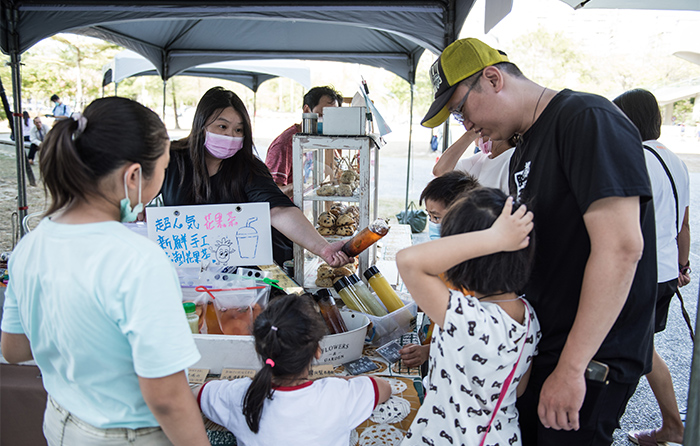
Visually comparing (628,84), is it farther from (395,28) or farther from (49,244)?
(49,244)

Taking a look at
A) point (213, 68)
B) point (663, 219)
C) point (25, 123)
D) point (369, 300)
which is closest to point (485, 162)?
point (663, 219)

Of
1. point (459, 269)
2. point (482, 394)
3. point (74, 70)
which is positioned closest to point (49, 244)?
point (459, 269)

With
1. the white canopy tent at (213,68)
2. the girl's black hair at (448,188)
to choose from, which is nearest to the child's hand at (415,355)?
the girl's black hair at (448,188)

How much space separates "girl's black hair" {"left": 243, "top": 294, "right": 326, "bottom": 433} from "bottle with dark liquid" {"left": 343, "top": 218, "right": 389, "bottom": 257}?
65 centimetres

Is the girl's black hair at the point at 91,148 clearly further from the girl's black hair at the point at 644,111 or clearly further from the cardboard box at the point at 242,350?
the girl's black hair at the point at 644,111

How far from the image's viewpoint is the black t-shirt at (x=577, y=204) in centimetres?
97

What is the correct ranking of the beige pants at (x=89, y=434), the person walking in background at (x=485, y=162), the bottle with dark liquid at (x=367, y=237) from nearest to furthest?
the beige pants at (x=89, y=434) → the bottle with dark liquid at (x=367, y=237) → the person walking in background at (x=485, y=162)

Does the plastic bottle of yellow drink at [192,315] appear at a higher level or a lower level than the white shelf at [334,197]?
lower

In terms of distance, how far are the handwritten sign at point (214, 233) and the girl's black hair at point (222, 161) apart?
0.23 metres

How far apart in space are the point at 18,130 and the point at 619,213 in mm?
4782

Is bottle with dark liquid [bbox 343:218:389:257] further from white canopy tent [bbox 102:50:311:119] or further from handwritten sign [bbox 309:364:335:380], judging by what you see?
white canopy tent [bbox 102:50:311:119]

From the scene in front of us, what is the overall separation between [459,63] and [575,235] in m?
0.55

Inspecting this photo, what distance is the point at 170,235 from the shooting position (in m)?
1.89

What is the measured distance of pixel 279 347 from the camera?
1.11 metres
